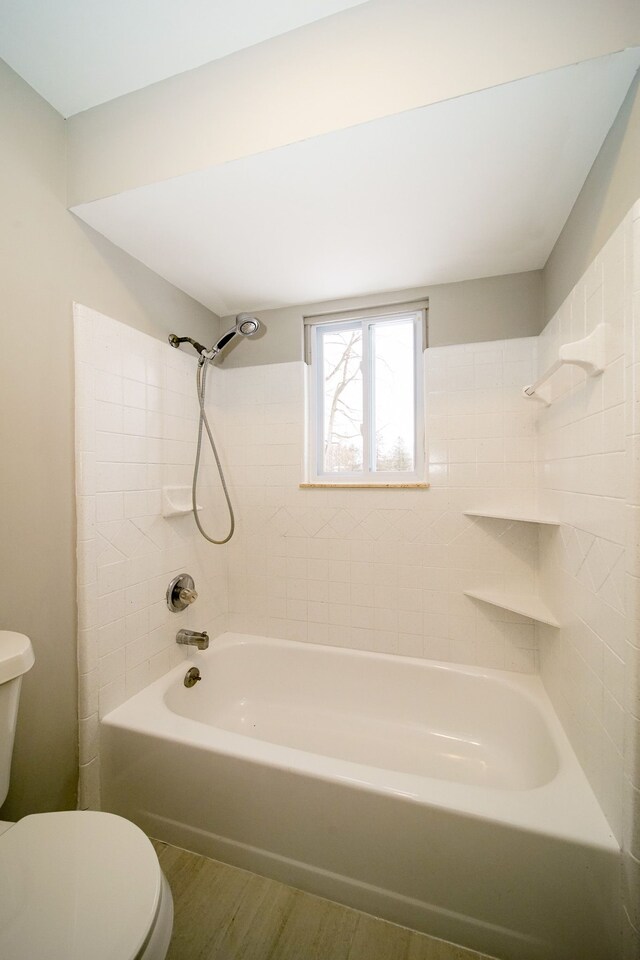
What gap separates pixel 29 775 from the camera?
1.13 meters

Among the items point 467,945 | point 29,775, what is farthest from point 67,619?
point 467,945

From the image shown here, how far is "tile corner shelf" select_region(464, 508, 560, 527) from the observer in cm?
135

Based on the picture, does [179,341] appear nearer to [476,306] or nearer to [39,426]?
[39,426]

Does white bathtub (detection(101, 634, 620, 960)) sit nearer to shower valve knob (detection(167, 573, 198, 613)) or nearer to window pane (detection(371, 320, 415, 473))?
shower valve knob (detection(167, 573, 198, 613))

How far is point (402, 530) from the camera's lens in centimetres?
180

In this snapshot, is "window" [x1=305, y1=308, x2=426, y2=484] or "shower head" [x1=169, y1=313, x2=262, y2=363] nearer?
"shower head" [x1=169, y1=313, x2=262, y2=363]

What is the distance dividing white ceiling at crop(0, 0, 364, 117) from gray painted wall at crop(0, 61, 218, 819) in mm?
126

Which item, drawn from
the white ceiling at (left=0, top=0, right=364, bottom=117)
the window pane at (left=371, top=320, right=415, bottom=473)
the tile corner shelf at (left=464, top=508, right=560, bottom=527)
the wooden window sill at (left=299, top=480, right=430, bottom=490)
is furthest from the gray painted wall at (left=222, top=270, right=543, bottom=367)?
the white ceiling at (left=0, top=0, right=364, bottom=117)

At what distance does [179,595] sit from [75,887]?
3.37 ft

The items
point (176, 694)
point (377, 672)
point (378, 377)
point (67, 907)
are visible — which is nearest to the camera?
point (67, 907)

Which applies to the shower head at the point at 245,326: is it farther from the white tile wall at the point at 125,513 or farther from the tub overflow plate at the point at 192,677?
the tub overflow plate at the point at 192,677

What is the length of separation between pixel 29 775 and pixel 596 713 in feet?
5.38

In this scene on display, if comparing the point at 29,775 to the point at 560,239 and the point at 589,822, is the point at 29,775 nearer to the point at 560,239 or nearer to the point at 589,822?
the point at 589,822

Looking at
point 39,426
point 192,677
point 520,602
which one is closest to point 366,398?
point 520,602
